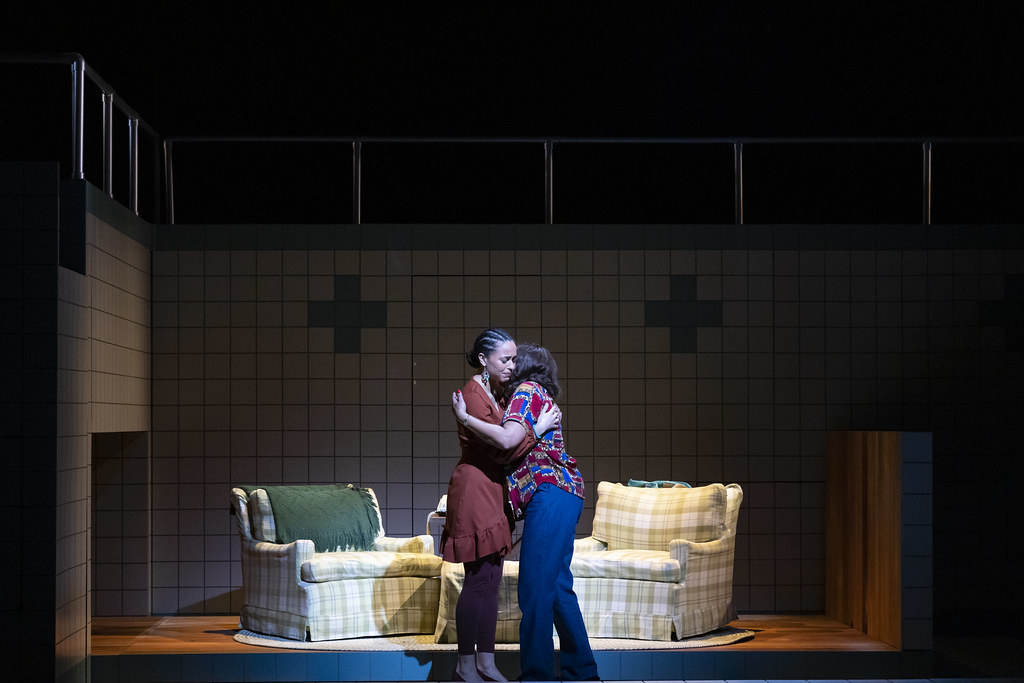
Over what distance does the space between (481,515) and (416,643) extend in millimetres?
1239

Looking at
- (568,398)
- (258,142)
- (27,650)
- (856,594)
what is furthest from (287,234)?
(856,594)

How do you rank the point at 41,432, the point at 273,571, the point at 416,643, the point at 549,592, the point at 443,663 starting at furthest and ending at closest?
the point at 273,571 → the point at 416,643 → the point at 443,663 → the point at 41,432 → the point at 549,592

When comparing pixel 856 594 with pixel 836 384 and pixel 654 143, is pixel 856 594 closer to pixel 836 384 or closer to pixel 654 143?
pixel 836 384

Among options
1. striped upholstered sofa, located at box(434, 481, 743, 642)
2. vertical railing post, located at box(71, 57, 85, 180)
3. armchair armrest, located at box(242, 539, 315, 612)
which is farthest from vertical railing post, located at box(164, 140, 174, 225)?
striped upholstered sofa, located at box(434, 481, 743, 642)

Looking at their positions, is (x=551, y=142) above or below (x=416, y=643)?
above

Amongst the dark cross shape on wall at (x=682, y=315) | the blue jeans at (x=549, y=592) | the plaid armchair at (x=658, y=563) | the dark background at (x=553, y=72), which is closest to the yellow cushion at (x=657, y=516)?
the plaid armchair at (x=658, y=563)

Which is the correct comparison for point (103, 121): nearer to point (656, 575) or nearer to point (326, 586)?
point (326, 586)

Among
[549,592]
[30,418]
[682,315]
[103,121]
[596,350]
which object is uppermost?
[103,121]

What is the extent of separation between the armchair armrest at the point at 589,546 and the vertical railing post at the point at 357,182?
2345 mm

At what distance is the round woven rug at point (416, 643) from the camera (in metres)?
5.21

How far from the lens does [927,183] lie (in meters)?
6.83

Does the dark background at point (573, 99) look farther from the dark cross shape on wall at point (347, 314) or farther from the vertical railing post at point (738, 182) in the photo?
the dark cross shape on wall at point (347, 314)

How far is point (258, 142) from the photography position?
7.18m

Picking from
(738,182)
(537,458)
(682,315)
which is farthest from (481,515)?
(738,182)
